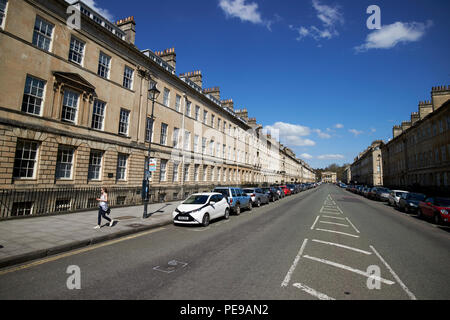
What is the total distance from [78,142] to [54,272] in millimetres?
11554

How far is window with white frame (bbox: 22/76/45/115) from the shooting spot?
39.7 ft

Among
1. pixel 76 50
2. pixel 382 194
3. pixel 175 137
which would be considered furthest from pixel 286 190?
pixel 76 50

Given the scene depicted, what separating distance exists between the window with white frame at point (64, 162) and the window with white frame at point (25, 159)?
4.06 feet

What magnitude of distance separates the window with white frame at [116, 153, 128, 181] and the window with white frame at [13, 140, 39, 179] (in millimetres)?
5605

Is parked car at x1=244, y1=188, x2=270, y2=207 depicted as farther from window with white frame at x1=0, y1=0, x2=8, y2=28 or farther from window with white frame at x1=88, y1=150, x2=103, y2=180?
window with white frame at x1=0, y1=0, x2=8, y2=28

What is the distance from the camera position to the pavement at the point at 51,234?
596 cm

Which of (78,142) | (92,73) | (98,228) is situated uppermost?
(92,73)

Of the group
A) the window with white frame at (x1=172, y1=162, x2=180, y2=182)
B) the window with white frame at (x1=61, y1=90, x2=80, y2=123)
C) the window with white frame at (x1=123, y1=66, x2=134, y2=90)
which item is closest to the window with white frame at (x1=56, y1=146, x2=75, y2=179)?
the window with white frame at (x1=61, y1=90, x2=80, y2=123)

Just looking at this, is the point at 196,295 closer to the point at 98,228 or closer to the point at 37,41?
the point at 98,228

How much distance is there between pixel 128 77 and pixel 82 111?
5519mm

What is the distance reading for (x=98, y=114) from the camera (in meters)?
16.1

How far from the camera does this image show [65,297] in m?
3.90
